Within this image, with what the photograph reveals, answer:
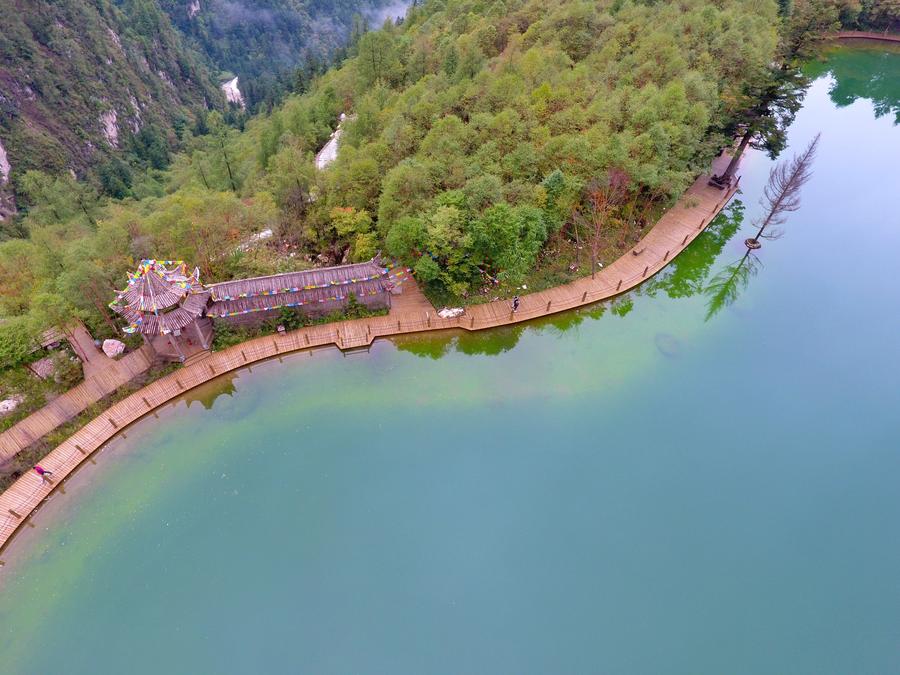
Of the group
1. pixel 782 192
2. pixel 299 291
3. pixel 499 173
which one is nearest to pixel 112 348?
pixel 299 291

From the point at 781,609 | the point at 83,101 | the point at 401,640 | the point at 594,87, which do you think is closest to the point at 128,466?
the point at 401,640

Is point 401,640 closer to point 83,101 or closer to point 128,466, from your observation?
point 128,466

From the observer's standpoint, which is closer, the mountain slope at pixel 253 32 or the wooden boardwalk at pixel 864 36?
the wooden boardwalk at pixel 864 36

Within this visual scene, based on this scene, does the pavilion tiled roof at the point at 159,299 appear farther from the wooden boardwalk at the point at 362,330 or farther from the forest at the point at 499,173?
the forest at the point at 499,173

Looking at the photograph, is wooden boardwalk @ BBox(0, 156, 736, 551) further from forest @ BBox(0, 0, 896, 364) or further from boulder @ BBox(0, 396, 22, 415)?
boulder @ BBox(0, 396, 22, 415)

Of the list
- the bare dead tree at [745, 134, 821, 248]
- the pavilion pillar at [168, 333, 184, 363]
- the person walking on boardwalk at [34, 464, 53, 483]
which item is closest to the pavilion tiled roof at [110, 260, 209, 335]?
the pavilion pillar at [168, 333, 184, 363]

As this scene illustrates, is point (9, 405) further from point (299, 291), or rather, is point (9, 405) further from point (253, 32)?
point (253, 32)

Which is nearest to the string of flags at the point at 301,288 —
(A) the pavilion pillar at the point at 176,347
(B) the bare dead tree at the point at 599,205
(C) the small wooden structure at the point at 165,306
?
(C) the small wooden structure at the point at 165,306
